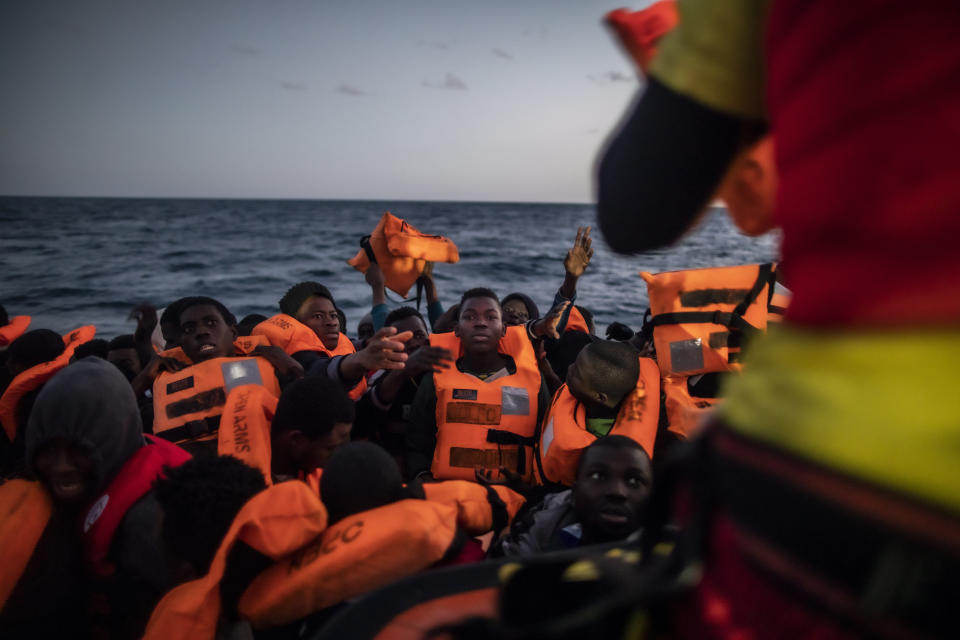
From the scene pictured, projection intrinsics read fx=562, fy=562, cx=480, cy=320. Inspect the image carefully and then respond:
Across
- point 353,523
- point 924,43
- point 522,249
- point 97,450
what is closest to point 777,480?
point 924,43

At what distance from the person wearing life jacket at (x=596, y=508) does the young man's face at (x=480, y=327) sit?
148 cm

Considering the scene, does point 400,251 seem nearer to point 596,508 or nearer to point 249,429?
point 249,429

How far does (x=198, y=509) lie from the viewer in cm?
191

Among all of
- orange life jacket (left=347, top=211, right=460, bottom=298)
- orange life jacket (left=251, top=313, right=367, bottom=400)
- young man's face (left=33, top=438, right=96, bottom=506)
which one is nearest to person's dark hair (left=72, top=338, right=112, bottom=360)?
orange life jacket (left=251, top=313, right=367, bottom=400)

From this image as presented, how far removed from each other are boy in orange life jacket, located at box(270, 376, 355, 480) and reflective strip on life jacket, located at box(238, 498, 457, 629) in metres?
0.99

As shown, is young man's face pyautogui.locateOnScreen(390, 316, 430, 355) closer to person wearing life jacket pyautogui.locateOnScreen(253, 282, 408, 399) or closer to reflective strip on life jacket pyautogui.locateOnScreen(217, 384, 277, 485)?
person wearing life jacket pyautogui.locateOnScreen(253, 282, 408, 399)

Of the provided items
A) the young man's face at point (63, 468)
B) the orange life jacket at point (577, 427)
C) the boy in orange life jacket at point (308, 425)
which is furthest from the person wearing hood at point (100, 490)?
the orange life jacket at point (577, 427)

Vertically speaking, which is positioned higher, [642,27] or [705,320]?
[642,27]

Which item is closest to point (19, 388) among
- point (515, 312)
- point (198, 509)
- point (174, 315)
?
point (174, 315)

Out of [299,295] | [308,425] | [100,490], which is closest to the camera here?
[100,490]

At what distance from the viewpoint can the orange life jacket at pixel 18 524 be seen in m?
1.94

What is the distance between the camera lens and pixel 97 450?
7.31ft

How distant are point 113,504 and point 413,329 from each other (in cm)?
298

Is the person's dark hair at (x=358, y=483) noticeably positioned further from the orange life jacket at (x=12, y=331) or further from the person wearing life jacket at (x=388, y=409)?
the orange life jacket at (x=12, y=331)
